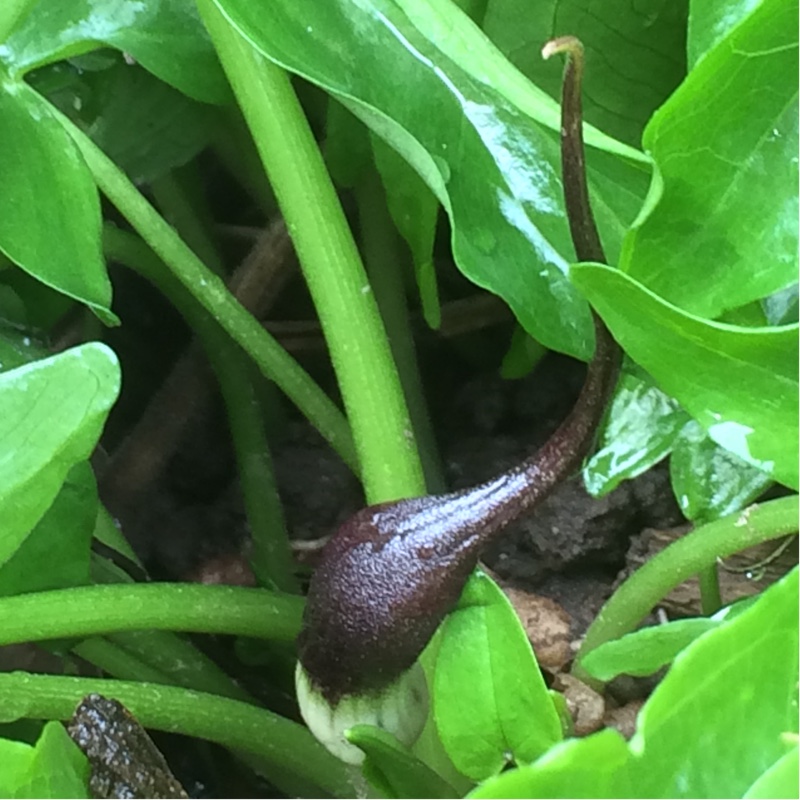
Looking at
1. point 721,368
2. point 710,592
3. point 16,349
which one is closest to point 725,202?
point 721,368

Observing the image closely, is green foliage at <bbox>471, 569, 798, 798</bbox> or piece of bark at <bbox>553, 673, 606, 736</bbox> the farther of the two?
Result: piece of bark at <bbox>553, 673, 606, 736</bbox>

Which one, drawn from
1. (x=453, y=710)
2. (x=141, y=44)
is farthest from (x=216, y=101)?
(x=453, y=710)

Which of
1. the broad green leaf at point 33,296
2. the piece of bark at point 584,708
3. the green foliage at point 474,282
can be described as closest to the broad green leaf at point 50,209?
the green foliage at point 474,282

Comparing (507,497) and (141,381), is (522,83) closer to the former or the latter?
(507,497)

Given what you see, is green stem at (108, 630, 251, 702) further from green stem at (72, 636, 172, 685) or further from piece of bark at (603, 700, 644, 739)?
piece of bark at (603, 700, 644, 739)

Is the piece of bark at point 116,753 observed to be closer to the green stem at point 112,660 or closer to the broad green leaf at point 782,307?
the green stem at point 112,660

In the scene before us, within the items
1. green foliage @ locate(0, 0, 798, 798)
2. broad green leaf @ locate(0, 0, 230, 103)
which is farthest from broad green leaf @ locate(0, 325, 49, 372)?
broad green leaf @ locate(0, 0, 230, 103)
